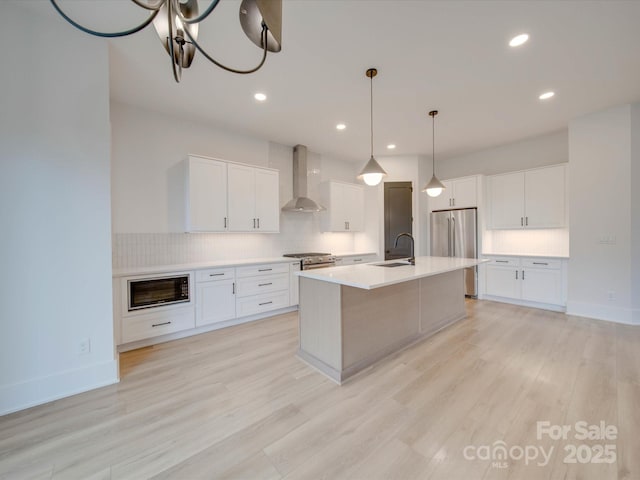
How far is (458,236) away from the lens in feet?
16.9

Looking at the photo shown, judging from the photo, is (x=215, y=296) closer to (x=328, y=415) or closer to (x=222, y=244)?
(x=222, y=244)

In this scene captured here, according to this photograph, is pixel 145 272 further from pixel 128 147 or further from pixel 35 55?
pixel 35 55

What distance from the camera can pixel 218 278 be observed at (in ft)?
11.5

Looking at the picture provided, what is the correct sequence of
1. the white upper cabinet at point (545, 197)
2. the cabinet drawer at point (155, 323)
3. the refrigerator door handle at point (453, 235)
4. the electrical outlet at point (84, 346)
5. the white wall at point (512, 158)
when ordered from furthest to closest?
the refrigerator door handle at point (453, 235), the white wall at point (512, 158), the white upper cabinet at point (545, 197), the cabinet drawer at point (155, 323), the electrical outlet at point (84, 346)

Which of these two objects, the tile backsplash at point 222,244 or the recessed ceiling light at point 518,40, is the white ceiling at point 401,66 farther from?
the tile backsplash at point 222,244

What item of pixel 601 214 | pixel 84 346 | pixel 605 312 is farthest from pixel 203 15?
pixel 605 312

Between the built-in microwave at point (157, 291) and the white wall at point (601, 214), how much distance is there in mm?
5537

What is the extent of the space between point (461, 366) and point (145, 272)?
11.2 ft

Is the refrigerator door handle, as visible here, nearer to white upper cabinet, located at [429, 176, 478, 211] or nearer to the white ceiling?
white upper cabinet, located at [429, 176, 478, 211]

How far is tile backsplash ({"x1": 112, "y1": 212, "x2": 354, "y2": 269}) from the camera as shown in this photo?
3363mm

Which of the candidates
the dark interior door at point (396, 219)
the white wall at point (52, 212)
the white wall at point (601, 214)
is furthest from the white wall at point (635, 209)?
the white wall at point (52, 212)

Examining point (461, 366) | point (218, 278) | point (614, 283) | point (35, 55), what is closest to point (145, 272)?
point (218, 278)

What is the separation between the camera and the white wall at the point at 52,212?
196cm

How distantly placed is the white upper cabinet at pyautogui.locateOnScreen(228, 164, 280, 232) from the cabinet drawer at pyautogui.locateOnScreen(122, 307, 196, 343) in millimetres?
1301
